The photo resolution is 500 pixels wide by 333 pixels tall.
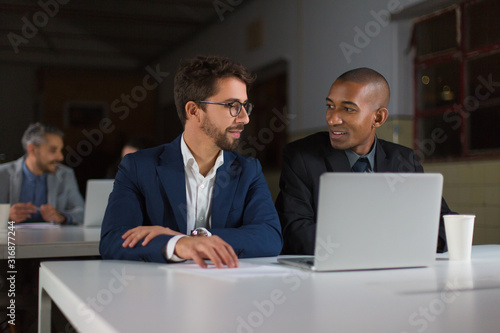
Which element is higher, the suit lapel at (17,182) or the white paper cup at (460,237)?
the suit lapel at (17,182)

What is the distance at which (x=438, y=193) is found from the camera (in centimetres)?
130

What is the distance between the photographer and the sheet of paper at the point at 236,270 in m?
1.19

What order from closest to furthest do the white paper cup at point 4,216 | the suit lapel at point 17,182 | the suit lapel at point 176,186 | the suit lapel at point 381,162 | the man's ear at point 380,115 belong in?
the suit lapel at point 176,186 → the suit lapel at point 381,162 → the man's ear at point 380,115 → the white paper cup at point 4,216 → the suit lapel at point 17,182

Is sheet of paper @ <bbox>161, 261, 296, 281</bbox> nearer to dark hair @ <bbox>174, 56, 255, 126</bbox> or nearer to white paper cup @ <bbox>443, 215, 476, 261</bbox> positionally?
white paper cup @ <bbox>443, 215, 476, 261</bbox>

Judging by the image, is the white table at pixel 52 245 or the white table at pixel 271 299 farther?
the white table at pixel 52 245

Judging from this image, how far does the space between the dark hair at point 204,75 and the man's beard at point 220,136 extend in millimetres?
89

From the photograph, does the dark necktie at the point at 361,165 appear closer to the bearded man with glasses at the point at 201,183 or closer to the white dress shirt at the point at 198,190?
the bearded man with glasses at the point at 201,183

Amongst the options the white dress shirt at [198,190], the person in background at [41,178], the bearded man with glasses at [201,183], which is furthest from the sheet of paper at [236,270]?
the person in background at [41,178]

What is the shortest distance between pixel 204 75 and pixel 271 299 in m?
1.22

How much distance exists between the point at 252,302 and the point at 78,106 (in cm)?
844

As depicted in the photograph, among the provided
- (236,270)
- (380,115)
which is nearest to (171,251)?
(236,270)

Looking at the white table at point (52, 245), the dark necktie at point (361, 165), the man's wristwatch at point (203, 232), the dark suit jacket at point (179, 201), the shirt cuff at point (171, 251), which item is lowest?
the white table at point (52, 245)

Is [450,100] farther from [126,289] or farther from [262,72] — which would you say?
[126,289]

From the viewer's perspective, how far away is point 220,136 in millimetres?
1932
